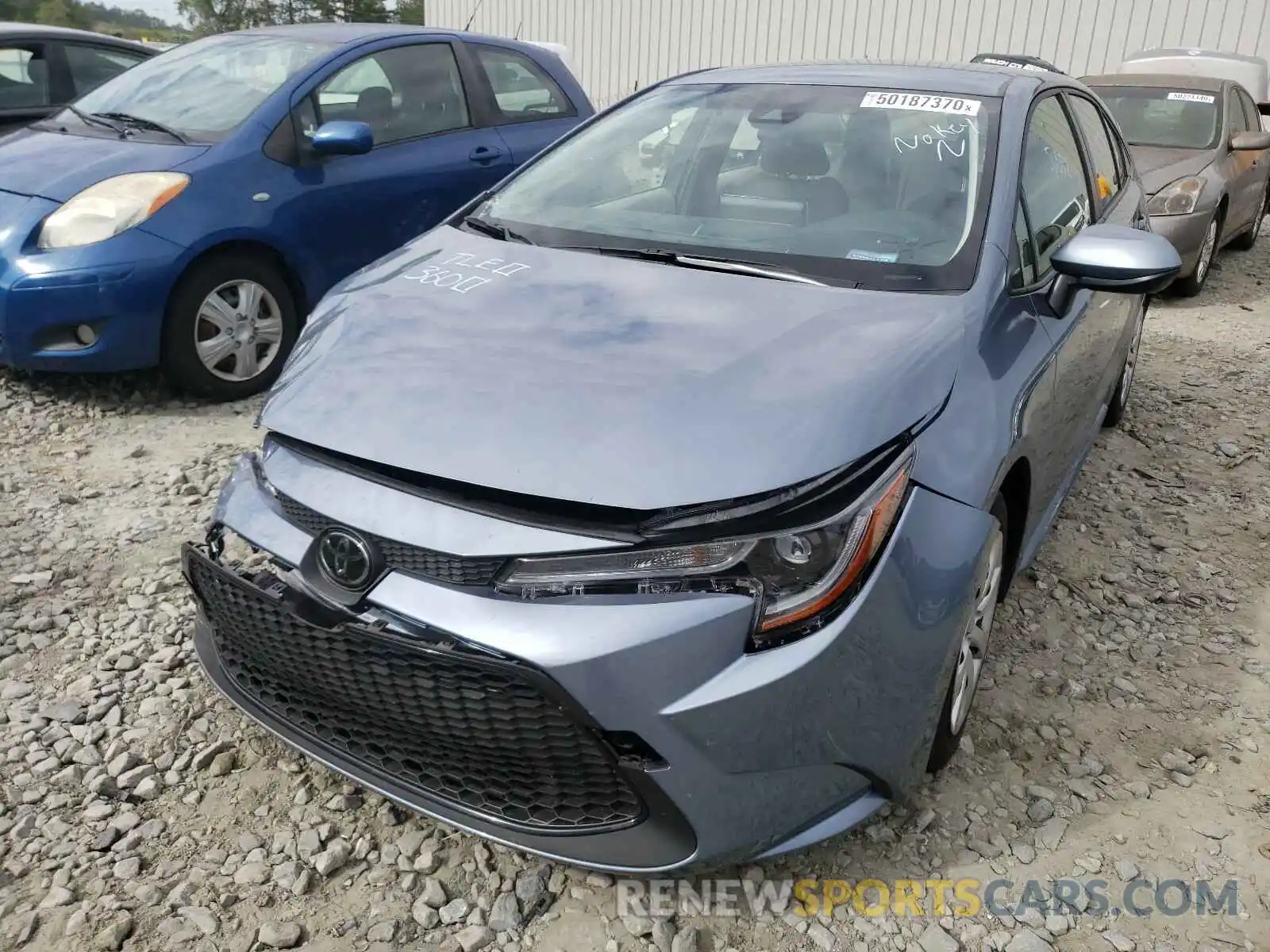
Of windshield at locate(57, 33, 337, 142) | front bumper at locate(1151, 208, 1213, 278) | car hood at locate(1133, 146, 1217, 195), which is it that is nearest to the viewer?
windshield at locate(57, 33, 337, 142)

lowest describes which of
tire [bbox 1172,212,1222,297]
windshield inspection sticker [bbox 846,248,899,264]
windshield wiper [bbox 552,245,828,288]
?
tire [bbox 1172,212,1222,297]

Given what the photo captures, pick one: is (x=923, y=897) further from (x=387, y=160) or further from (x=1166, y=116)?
(x=1166, y=116)

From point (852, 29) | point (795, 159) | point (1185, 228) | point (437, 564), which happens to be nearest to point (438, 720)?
point (437, 564)

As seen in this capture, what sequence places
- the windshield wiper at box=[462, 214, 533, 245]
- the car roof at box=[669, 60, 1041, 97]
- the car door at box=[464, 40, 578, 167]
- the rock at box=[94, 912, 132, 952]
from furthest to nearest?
the car door at box=[464, 40, 578, 167]
the car roof at box=[669, 60, 1041, 97]
the windshield wiper at box=[462, 214, 533, 245]
the rock at box=[94, 912, 132, 952]

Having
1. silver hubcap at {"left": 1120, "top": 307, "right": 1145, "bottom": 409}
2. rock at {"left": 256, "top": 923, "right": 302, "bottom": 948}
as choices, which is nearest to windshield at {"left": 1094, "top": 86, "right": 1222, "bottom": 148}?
silver hubcap at {"left": 1120, "top": 307, "right": 1145, "bottom": 409}

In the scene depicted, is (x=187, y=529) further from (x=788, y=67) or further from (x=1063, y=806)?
(x=1063, y=806)

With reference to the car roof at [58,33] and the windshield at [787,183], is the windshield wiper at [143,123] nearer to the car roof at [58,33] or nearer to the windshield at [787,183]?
the car roof at [58,33]

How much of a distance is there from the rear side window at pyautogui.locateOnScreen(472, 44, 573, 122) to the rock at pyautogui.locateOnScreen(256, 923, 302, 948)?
14.5ft

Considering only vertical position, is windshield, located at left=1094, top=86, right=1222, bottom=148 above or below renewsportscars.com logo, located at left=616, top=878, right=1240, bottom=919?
above

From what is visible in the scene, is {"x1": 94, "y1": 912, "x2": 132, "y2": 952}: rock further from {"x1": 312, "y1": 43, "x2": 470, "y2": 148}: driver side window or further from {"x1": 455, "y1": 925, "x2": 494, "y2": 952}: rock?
{"x1": 312, "y1": 43, "x2": 470, "y2": 148}: driver side window

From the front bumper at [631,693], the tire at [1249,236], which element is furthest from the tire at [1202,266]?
the front bumper at [631,693]

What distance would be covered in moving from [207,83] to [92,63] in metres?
2.24

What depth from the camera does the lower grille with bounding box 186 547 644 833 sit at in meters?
1.75

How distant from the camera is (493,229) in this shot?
9.53 feet
